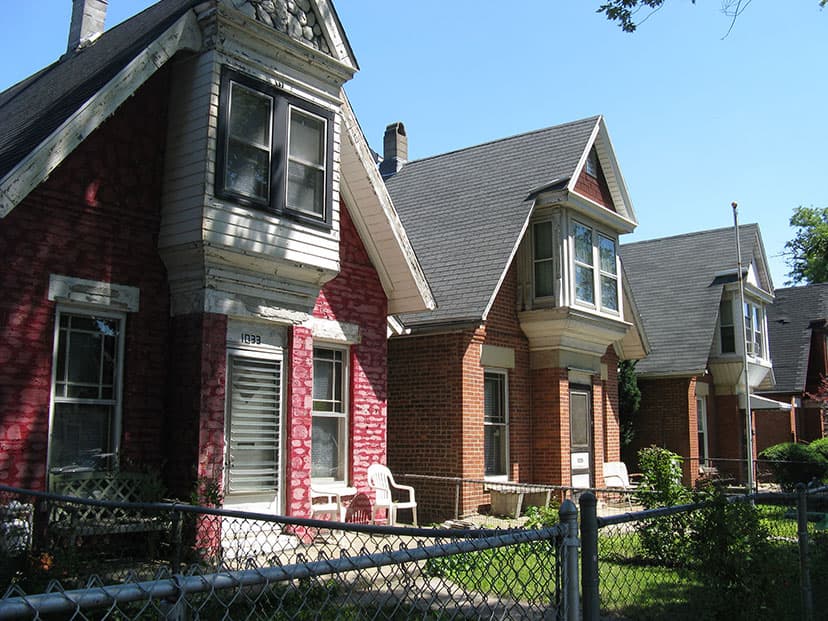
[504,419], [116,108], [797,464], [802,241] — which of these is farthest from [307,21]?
[802,241]

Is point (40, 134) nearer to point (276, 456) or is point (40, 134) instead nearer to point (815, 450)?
point (276, 456)

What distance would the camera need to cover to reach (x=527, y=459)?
17328mm

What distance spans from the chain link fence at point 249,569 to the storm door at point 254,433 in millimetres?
504

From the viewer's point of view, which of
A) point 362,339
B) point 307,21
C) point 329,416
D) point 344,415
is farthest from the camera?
point 362,339

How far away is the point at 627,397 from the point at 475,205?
8035 mm

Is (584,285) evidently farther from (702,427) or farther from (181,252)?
(702,427)

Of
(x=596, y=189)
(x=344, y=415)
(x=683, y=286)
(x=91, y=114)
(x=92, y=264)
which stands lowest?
(x=344, y=415)

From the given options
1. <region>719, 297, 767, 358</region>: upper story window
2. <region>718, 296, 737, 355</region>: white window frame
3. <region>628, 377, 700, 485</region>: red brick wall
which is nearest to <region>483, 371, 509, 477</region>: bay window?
<region>628, 377, 700, 485</region>: red brick wall

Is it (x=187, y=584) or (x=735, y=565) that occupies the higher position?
(x=187, y=584)

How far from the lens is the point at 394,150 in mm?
24828

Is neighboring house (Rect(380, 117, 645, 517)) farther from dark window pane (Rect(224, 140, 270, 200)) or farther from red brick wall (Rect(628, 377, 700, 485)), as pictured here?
dark window pane (Rect(224, 140, 270, 200))

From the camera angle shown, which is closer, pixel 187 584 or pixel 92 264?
pixel 187 584

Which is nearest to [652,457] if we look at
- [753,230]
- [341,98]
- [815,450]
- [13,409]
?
[341,98]

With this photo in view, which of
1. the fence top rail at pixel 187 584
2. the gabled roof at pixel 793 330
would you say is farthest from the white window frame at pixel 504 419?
the gabled roof at pixel 793 330
